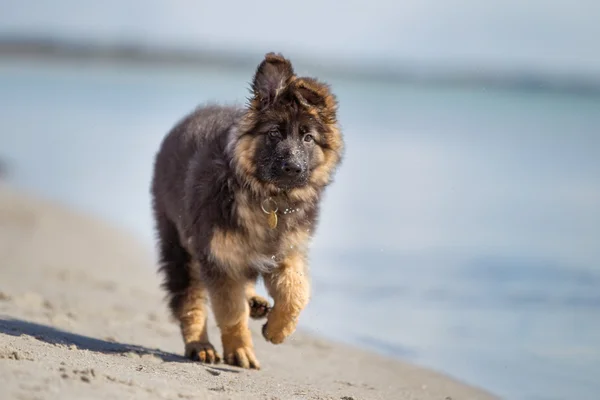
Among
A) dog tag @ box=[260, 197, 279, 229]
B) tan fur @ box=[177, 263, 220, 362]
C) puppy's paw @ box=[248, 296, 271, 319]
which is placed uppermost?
dog tag @ box=[260, 197, 279, 229]

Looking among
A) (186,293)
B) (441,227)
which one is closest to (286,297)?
(186,293)

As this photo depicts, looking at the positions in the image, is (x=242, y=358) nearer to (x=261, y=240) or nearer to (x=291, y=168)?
(x=261, y=240)

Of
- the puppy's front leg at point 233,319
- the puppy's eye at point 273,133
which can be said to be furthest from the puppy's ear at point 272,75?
the puppy's front leg at point 233,319

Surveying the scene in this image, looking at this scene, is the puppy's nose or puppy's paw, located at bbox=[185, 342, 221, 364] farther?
puppy's paw, located at bbox=[185, 342, 221, 364]

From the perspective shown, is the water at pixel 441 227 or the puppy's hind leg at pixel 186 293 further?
the water at pixel 441 227

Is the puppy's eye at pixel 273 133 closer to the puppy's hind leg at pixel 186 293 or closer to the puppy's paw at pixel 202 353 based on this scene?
the puppy's hind leg at pixel 186 293

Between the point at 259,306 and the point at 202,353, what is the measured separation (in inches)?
24.3

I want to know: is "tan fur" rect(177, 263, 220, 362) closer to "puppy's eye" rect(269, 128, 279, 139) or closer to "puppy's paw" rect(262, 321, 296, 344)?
"puppy's paw" rect(262, 321, 296, 344)

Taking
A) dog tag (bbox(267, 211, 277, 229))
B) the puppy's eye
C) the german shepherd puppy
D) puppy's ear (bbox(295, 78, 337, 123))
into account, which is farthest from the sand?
puppy's ear (bbox(295, 78, 337, 123))

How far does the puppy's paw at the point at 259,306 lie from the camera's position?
7582mm

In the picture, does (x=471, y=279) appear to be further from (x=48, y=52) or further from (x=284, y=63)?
(x=48, y=52)

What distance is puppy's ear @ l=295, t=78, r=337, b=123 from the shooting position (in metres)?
6.74

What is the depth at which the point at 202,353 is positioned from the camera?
721 cm

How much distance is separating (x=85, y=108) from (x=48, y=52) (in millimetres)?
50190
